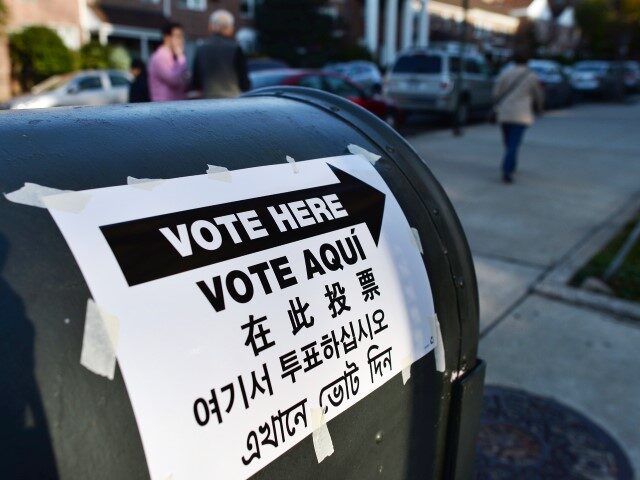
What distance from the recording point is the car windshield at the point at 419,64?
1424cm

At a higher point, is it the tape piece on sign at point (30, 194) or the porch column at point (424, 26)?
the porch column at point (424, 26)

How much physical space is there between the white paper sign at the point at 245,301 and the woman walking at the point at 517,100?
22.7ft

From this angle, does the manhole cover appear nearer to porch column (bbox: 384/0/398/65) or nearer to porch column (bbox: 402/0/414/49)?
porch column (bbox: 384/0/398/65)

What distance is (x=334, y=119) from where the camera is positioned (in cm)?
174

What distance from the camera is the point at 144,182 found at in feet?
3.73

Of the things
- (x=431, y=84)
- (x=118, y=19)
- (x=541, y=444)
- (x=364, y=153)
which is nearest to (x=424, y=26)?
(x=118, y=19)

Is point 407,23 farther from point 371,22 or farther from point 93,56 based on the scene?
point 93,56

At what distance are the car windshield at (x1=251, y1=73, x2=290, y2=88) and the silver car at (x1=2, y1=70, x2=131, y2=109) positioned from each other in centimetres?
612

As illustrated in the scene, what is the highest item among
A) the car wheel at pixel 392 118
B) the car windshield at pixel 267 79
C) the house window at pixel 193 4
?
the house window at pixel 193 4

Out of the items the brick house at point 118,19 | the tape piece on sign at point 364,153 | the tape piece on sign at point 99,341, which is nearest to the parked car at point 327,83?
the tape piece on sign at point 364,153

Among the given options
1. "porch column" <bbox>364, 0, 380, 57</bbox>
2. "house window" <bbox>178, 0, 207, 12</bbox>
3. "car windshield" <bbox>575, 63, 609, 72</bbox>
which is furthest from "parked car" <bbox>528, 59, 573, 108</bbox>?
"porch column" <bbox>364, 0, 380, 57</bbox>

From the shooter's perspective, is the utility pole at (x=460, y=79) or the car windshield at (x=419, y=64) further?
the car windshield at (x=419, y=64)

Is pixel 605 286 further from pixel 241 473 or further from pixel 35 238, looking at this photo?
pixel 35 238

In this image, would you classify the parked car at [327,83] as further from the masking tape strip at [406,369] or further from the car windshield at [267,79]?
the masking tape strip at [406,369]
